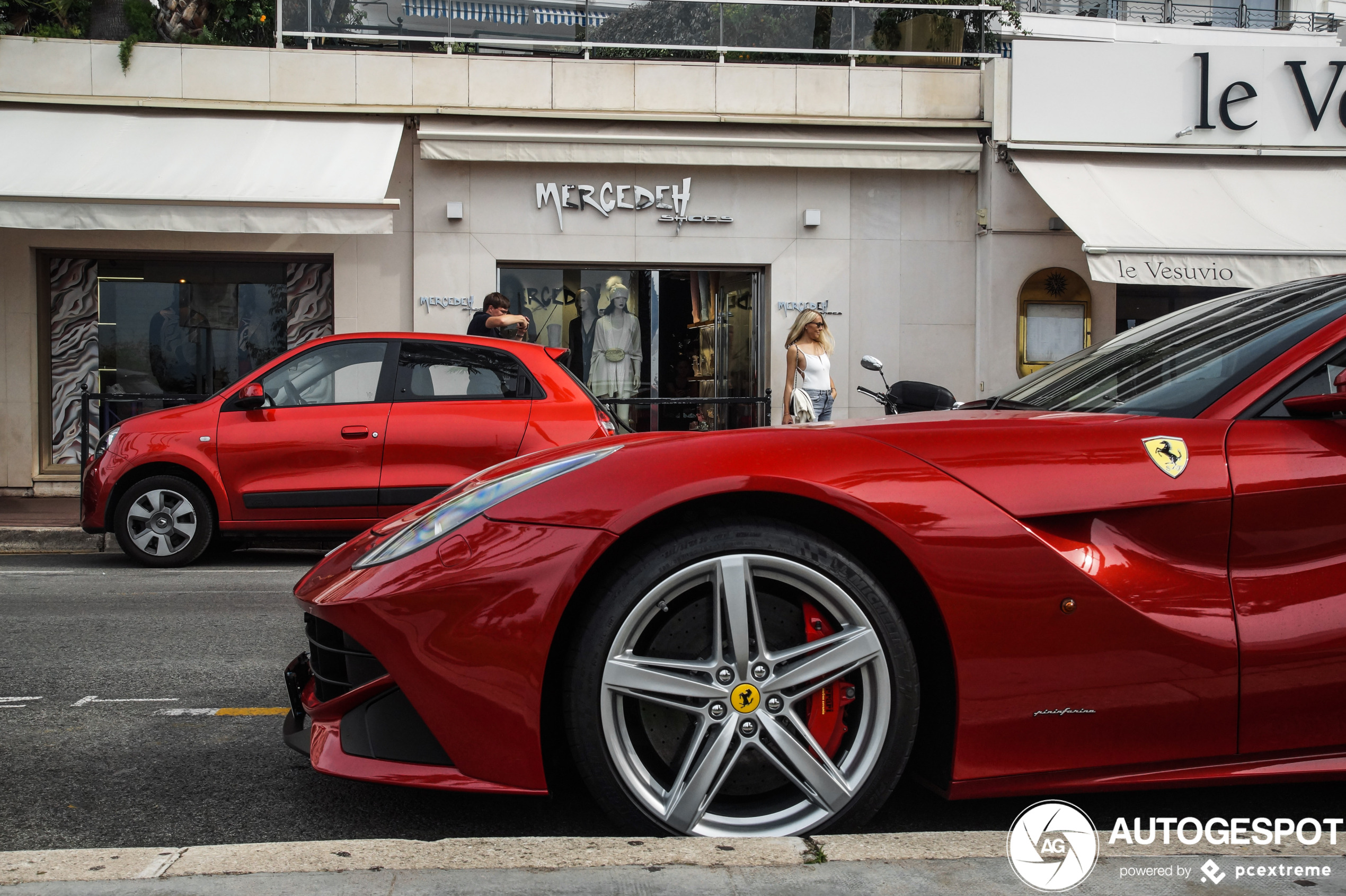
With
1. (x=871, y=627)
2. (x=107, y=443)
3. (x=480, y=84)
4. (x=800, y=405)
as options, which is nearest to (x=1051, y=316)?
(x=800, y=405)

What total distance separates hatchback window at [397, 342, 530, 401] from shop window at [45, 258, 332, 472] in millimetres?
Result: 6067

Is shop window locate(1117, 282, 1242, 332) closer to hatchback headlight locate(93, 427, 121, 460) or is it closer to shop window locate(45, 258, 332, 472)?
shop window locate(45, 258, 332, 472)

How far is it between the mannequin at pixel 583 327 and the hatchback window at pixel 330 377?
5.82 meters

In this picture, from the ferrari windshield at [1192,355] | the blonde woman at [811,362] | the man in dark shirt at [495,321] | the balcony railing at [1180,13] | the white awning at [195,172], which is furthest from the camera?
the balcony railing at [1180,13]

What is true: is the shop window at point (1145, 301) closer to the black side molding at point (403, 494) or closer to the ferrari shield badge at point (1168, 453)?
the black side molding at point (403, 494)

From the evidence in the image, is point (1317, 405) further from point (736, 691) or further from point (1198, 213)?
point (1198, 213)

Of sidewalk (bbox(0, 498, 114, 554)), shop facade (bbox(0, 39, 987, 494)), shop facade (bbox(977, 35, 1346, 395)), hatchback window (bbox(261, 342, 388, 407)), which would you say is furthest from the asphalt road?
shop facade (bbox(977, 35, 1346, 395))

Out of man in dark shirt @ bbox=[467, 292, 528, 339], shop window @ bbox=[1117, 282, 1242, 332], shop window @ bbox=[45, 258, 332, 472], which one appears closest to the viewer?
man in dark shirt @ bbox=[467, 292, 528, 339]

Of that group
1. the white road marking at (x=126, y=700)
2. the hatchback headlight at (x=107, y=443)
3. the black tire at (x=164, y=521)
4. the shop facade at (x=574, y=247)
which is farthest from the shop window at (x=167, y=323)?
the white road marking at (x=126, y=700)

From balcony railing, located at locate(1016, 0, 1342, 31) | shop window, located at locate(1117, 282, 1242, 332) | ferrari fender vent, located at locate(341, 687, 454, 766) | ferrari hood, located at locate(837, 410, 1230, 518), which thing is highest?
balcony railing, located at locate(1016, 0, 1342, 31)

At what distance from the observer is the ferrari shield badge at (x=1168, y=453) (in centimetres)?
230

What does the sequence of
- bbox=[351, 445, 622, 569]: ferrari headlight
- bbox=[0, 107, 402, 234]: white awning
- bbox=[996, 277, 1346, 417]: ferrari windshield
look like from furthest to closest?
bbox=[0, 107, 402, 234]: white awning → bbox=[996, 277, 1346, 417]: ferrari windshield → bbox=[351, 445, 622, 569]: ferrari headlight

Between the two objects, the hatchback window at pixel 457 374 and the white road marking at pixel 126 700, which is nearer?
the white road marking at pixel 126 700

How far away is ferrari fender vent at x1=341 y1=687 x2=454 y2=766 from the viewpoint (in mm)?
2291
